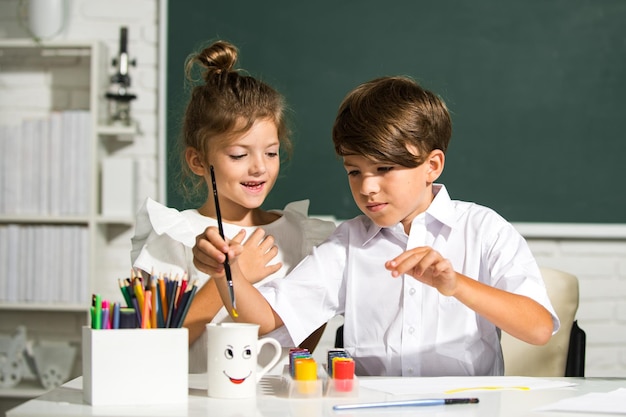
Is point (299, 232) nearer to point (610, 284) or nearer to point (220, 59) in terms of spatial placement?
point (220, 59)

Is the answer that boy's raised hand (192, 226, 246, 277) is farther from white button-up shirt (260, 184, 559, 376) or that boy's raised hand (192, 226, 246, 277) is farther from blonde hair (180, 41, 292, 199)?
blonde hair (180, 41, 292, 199)

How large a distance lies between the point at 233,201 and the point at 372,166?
36cm

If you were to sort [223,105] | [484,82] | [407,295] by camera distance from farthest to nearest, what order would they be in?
1. [484,82]
2. [223,105]
3. [407,295]

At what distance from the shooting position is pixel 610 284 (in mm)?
2707

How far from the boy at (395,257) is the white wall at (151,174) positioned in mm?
1312

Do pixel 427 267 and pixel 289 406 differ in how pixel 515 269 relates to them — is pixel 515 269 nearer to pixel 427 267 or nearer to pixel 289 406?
pixel 427 267

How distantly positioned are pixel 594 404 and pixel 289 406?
1.39ft

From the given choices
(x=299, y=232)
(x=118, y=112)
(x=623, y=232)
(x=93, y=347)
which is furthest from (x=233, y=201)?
(x=623, y=232)

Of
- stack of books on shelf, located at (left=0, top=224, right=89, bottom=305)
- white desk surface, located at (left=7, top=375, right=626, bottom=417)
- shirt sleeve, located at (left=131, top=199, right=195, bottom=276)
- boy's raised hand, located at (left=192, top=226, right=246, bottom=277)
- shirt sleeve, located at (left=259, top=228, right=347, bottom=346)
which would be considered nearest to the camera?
white desk surface, located at (left=7, top=375, right=626, bottom=417)

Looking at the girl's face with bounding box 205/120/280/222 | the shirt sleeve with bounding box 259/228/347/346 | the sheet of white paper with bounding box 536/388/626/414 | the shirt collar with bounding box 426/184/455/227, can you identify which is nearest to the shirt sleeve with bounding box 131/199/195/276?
the girl's face with bounding box 205/120/280/222

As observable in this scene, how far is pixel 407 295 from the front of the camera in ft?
4.95

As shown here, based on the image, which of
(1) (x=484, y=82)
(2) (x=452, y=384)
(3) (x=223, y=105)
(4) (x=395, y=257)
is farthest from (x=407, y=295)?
(1) (x=484, y=82)

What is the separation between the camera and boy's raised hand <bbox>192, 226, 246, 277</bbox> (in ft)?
3.97

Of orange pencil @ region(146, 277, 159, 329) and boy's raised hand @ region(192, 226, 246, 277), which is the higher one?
boy's raised hand @ region(192, 226, 246, 277)
